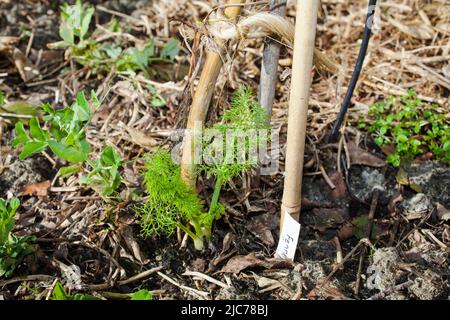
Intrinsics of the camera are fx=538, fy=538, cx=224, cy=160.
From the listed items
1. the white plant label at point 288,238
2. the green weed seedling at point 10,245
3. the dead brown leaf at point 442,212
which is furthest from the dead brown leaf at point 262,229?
the green weed seedling at point 10,245

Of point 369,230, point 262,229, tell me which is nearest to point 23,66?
point 262,229

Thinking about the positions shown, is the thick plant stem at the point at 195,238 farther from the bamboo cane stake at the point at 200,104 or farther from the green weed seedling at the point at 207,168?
the bamboo cane stake at the point at 200,104

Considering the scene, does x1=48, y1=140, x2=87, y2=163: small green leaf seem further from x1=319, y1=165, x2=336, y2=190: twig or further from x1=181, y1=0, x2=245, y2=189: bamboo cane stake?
x1=319, y1=165, x2=336, y2=190: twig

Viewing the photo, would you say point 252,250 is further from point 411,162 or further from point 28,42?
point 28,42

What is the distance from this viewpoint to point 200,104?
1.70m

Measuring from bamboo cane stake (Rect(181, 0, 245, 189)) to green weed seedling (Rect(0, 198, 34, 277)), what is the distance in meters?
0.53

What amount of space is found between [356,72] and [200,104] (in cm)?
61

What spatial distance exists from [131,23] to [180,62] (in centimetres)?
40

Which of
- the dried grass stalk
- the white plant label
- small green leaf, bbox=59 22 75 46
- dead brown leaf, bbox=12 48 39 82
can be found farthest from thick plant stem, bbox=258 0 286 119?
dead brown leaf, bbox=12 48 39 82

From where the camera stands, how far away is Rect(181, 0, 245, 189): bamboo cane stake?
166cm

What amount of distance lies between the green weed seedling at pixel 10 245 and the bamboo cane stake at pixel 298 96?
0.83 meters

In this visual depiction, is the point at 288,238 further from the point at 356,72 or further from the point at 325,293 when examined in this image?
the point at 356,72

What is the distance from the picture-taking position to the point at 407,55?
8.04ft
